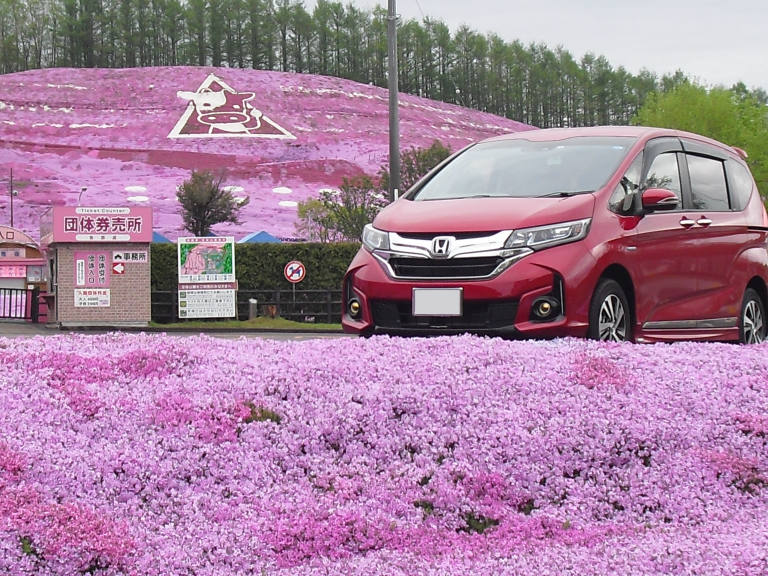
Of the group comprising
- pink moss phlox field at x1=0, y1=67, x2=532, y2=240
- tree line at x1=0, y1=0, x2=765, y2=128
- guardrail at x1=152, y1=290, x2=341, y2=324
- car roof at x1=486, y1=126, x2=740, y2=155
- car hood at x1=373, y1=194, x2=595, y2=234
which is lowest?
guardrail at x1=152, y1=290, x2=341, y2=324

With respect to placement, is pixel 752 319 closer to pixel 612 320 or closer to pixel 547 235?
pixel 612 320

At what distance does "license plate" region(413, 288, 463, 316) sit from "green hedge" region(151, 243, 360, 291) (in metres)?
29.0

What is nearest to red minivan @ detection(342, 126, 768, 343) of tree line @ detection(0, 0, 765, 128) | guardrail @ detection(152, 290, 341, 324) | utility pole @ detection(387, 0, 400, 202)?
utility pole @ detection(387, 0, 400, 202)

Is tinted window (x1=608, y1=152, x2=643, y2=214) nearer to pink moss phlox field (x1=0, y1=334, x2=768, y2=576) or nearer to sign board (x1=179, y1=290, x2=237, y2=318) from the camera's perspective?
pink moss phlox field (x1=0, y1=334, x2=768, y2=576)

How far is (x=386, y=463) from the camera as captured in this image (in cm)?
488

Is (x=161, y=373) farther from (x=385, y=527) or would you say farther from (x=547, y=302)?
(x=547, y=302)

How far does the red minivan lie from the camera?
7.14 metres

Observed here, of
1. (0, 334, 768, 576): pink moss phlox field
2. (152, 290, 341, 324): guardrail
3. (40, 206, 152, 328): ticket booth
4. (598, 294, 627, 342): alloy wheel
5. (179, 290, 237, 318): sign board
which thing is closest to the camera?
(0, 334, 768, 576): pink moss phlox field

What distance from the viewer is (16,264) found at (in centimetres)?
3784

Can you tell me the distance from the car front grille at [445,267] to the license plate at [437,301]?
123 millimetres

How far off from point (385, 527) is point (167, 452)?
44.2 inches

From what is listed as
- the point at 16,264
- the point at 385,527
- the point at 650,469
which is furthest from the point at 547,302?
the point at 16,264

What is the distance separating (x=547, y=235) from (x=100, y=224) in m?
26.8

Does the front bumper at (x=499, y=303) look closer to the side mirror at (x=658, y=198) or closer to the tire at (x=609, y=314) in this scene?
the tire at (x=609, y=314)
